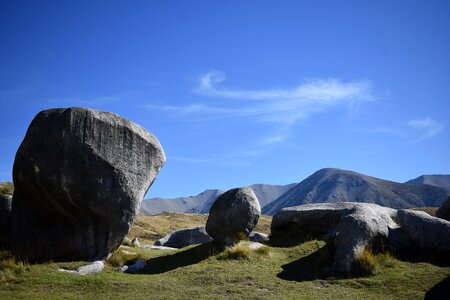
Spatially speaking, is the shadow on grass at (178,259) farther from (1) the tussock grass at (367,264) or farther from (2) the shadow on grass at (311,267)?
(1) the tussock grass at (367,264)

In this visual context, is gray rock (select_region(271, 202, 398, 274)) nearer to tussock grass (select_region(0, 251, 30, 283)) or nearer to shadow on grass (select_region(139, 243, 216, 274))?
shadow on grass (select_region(139, 243, 216, 274))

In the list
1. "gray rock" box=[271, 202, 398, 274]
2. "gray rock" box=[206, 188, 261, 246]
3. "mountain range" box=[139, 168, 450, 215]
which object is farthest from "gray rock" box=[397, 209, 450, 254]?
"mountain range" box=[139, 168, 450, 215]

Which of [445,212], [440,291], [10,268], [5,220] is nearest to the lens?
[440,291]

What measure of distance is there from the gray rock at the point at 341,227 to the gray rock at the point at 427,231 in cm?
67

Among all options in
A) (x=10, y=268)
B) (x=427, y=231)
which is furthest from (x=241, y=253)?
(x=10, y=268)

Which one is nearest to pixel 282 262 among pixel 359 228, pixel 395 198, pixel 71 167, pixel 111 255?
pixel 359 228

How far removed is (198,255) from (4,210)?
883 centimetres

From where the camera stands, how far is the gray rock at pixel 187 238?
25.1 m

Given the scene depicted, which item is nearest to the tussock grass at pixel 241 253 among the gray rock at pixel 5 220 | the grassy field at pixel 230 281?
the grassy field at pixel 230 281

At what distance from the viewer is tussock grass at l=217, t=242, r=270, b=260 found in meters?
14.5

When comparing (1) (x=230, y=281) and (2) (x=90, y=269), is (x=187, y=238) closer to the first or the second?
(2) (x=90, y=269)

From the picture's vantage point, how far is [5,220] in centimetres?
1680

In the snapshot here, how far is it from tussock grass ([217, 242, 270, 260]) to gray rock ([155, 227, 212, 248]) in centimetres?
1021

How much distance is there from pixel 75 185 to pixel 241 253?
21.5 ft
